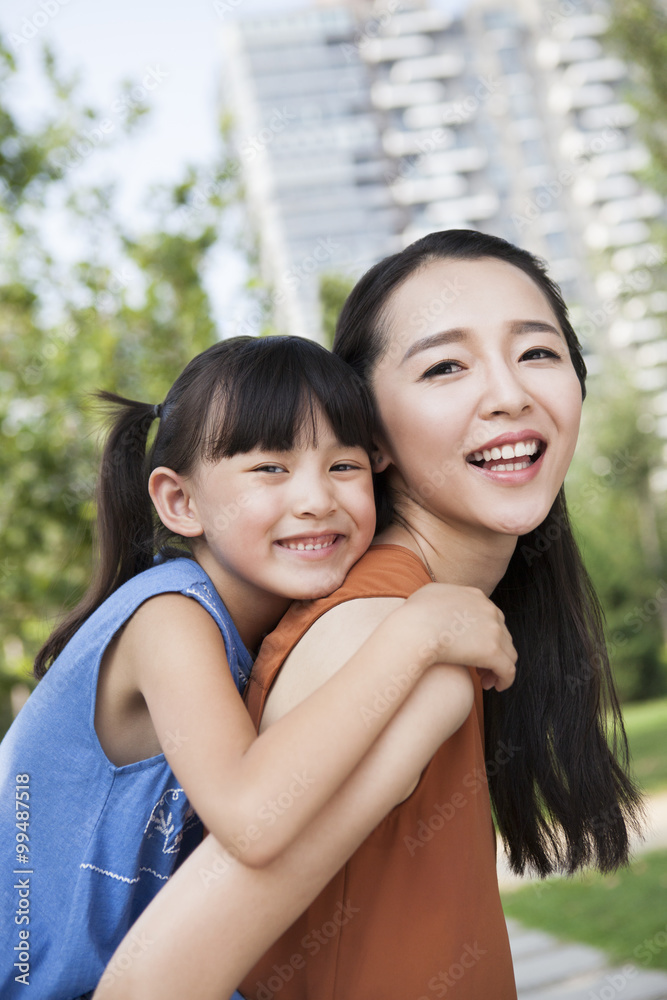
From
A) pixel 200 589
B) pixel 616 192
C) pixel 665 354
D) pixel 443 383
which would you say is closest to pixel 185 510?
pixel 200 589

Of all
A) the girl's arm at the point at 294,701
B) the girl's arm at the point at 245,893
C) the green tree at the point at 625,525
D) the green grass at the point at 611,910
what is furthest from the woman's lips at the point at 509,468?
the green tree at the point at 625,525

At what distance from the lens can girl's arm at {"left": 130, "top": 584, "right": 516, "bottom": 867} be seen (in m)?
1.29

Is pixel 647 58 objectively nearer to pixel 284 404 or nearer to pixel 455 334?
pixel 455 334

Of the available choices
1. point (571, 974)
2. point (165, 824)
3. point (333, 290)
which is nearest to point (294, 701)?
point (165, 824)

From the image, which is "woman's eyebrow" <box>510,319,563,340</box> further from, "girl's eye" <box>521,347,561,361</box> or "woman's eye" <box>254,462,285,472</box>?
"woman's eye" <box>254,462,285,472</box>

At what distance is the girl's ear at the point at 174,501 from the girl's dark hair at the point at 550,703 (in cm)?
39

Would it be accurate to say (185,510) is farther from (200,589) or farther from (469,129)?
(469,129)

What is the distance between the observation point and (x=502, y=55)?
7862cm

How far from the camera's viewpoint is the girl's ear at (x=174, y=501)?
1.94 meters

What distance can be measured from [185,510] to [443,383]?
0.60 metres

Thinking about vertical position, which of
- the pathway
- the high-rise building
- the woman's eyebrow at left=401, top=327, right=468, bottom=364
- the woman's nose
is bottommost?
the pathway

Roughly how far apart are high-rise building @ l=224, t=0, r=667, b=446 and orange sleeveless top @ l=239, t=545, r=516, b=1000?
73853 mm

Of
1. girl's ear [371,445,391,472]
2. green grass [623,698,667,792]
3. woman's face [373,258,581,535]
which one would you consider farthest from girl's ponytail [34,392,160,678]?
green grass [623,698,667,792]

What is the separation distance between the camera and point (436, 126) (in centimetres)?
7869
